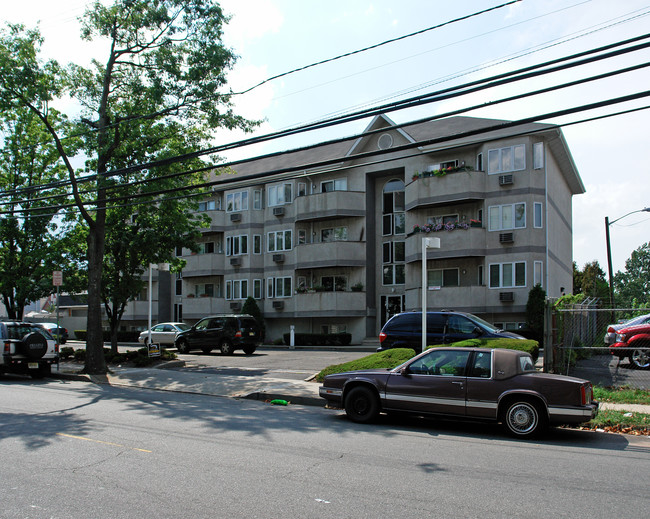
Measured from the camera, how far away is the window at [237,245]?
39.6 metres

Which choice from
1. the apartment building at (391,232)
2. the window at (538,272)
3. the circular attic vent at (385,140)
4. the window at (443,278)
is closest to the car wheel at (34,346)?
the apartment building at (391,232)

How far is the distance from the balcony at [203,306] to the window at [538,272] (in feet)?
66.6

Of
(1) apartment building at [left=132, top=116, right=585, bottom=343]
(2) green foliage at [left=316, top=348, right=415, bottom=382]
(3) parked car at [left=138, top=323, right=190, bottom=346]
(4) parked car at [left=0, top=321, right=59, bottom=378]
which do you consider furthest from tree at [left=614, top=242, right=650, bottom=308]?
(4) parked car at [left=0, top=321, right=59, bottom=378]

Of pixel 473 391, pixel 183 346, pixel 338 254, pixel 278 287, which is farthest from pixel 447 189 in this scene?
pixel 473 391

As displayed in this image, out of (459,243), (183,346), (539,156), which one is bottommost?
(183,346)

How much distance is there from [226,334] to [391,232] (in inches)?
528

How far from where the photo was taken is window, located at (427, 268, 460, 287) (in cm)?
3122

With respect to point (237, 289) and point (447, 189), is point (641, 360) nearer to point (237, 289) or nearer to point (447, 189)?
point (447, 189)

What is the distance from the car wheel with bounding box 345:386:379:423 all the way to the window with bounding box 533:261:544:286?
20630mm

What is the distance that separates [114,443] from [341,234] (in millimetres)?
28259

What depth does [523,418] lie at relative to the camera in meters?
9.10

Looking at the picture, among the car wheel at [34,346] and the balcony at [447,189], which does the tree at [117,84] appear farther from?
the balcony at [447,189]

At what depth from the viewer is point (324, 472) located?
6625 millimetres

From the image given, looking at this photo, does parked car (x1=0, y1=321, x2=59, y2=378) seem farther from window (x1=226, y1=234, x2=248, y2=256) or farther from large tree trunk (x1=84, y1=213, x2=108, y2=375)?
window (x1=226, y1=234, x2=248, y2=256)
